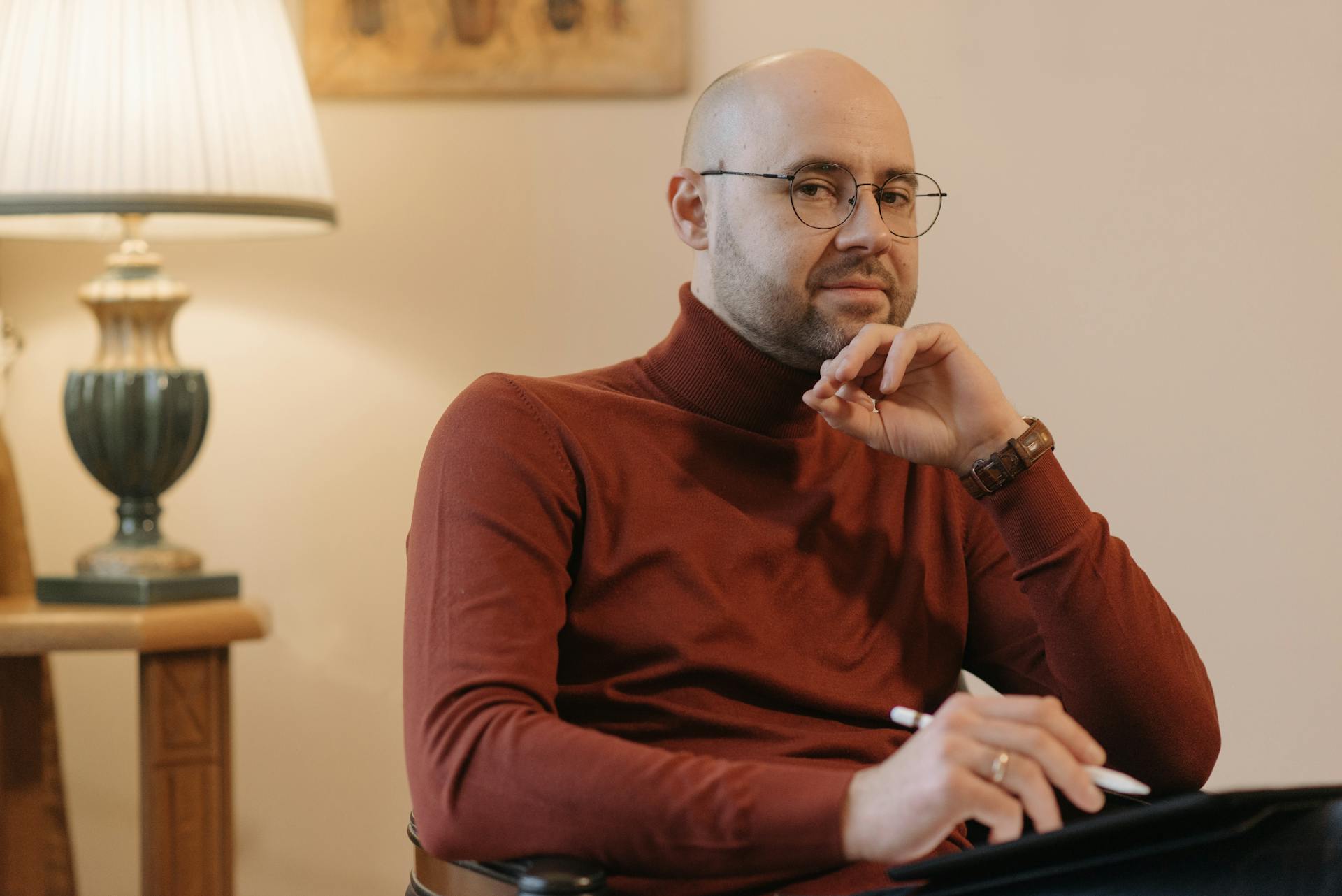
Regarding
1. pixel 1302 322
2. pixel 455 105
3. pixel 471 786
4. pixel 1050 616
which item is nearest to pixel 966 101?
pixel 1302 322

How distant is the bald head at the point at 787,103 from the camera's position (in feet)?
4.59

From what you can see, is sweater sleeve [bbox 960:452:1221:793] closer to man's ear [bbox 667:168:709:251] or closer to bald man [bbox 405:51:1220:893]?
bald man [bbox 405:51:1220:893]

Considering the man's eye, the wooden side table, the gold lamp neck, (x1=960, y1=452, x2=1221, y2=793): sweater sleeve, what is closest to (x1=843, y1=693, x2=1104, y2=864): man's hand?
(x1=960, y1=452, x2=1221, y2=793): sweater sleeve

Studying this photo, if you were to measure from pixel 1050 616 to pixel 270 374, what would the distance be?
4.33 ft

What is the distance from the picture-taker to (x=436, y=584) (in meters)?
1.14

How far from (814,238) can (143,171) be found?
0.84 metres

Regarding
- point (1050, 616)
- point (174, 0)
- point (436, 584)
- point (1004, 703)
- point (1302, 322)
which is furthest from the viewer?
point (1302, 322)

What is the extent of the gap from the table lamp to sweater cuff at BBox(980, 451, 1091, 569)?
99cm

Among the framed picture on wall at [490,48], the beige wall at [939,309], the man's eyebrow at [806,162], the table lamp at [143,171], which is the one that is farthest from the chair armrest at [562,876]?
the framed picture on wall at [490,48]

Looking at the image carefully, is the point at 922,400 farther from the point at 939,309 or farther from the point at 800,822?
the point at 939,309

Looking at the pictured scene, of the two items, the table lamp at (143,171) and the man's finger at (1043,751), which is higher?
the table lamp at (143,171)

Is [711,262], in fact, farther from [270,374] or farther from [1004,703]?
[270,374]

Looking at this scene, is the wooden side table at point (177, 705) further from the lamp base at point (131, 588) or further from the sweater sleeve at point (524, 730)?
the sweater sleeve at point (524, 730)

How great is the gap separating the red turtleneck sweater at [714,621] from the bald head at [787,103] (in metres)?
0.18
